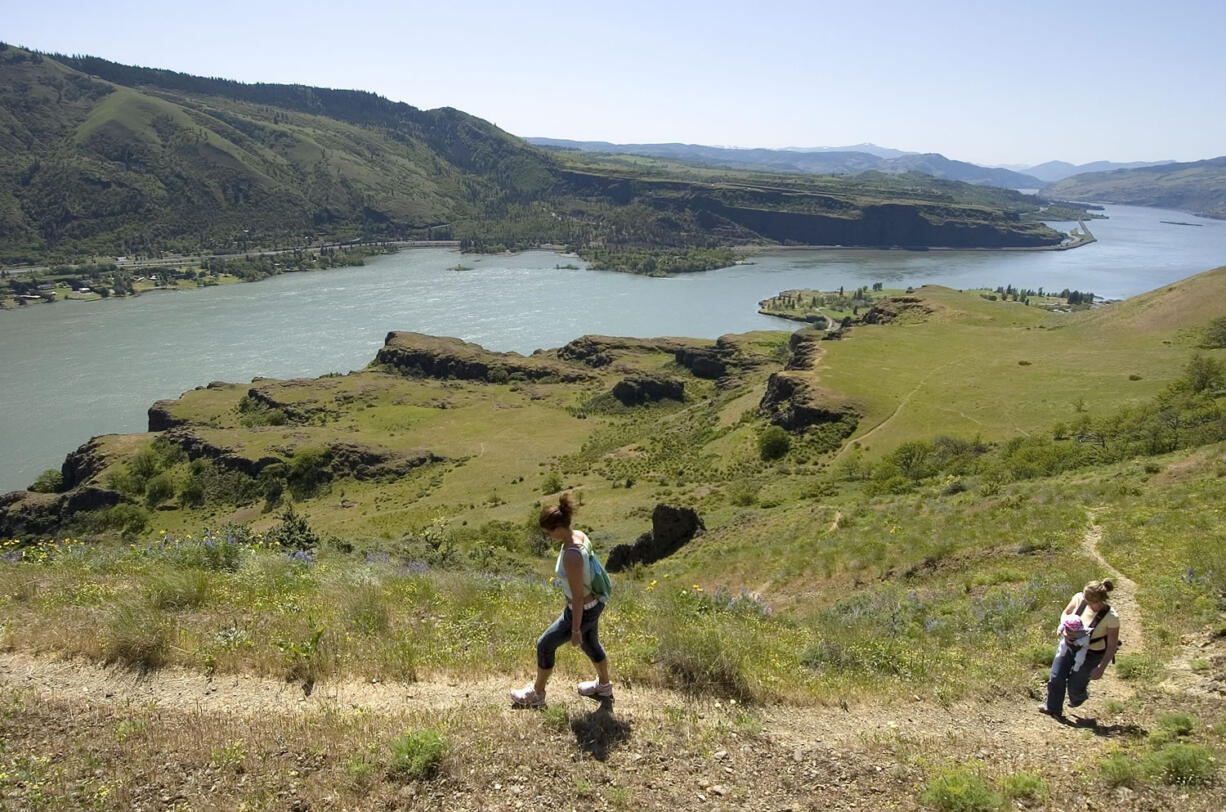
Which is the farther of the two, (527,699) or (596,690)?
(596,690)

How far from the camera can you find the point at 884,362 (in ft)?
161

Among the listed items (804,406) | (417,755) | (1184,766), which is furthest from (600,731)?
(804,406)

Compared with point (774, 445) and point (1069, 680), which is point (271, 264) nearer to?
point (774, 445)

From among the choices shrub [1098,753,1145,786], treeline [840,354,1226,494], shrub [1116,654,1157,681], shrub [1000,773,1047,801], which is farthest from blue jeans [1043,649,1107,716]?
treeline [840,354,1226,494]

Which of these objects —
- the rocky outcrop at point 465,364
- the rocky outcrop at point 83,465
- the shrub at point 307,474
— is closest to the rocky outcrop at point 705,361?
the rocky outcrop at point 465,364

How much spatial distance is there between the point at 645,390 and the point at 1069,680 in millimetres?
63869

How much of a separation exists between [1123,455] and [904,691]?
19.8 meters

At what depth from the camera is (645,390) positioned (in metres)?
71.9

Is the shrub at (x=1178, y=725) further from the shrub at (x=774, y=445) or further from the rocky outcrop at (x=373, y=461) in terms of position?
the rocky outcrop at (x=373, y=461)

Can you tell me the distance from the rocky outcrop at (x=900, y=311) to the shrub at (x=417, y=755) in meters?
65.5

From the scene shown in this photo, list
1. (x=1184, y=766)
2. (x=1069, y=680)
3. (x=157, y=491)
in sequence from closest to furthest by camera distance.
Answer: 1. (x=1184, y=766)
2. (x=1069, y=680)
3. (x=157, y=491)

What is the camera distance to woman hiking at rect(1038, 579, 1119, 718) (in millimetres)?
8031

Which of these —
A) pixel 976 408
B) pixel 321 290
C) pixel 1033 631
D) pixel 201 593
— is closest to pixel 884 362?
pixel 976 408

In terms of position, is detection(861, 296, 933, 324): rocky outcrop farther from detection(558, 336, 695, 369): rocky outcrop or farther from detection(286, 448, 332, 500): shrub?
detection(286, 448, 332, 500): shrub
